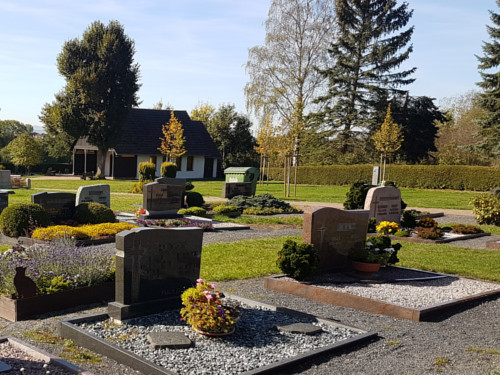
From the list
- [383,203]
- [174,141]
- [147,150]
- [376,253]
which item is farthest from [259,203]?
[147,150]

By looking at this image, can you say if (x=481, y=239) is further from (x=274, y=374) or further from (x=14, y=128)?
(x=14, y=128)

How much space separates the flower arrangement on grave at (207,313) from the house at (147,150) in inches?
1680

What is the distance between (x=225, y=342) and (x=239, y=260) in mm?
5919

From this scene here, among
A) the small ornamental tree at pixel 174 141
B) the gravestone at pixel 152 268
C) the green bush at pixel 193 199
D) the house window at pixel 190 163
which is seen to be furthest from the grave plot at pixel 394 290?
the house window at pixel 190 163

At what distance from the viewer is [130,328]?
7.08 m

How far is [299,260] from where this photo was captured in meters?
9.84

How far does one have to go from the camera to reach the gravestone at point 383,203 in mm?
18625

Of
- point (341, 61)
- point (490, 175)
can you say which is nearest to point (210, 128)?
point (341, 61)

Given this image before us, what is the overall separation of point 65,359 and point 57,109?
43087 millimetres

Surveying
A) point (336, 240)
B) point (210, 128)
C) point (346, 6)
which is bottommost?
point (336, 240)

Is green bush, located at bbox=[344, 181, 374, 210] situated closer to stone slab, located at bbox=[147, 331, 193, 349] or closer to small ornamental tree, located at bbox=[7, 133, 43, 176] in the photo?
stone slab, located at bbox=[147, 331, 193, 349]

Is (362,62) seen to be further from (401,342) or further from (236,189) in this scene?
(401,342)

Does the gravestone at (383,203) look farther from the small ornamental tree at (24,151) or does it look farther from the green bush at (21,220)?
the small ornamental tree at (24,151)

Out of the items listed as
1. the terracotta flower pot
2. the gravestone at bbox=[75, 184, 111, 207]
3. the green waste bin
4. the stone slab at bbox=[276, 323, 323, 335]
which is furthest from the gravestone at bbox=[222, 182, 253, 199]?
the stone slab at bbox=[276, 323, 323, 335]
